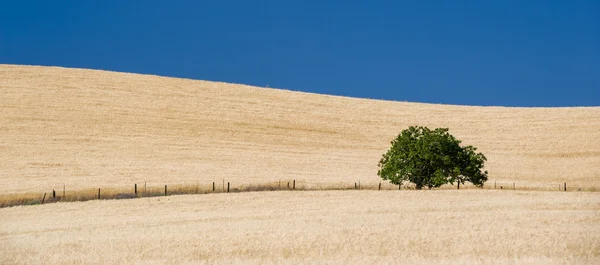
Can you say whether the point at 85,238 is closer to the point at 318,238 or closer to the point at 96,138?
the point at 318,238

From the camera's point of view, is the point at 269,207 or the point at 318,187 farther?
the point at 318,187

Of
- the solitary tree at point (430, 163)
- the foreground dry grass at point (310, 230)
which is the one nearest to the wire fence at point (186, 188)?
the solitary tree at point (430, 163)

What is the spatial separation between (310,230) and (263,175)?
22.3 metres

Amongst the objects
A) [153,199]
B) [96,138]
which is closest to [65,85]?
[96,138]

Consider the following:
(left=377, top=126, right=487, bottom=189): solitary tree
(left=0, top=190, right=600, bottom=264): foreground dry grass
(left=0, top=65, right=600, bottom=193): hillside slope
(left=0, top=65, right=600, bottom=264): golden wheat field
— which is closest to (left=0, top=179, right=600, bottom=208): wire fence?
(left=0, top=65, right=600, bottom=264): golden wheat field

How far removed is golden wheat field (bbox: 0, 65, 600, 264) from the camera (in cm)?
1778

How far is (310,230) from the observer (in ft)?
66.0

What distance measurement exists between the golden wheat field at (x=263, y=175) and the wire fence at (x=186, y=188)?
354 mm

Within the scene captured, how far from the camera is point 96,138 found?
172 ft

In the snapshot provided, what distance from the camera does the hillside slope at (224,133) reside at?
43625 millimetres

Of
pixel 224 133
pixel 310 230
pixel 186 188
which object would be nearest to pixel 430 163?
pixel 186 188

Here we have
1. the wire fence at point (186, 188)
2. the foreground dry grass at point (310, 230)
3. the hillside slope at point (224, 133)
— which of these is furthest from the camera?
the hillside slope at point (224, 133)

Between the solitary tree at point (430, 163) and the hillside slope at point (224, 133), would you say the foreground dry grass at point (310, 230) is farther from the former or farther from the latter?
the hillside slope at point (224, 133)

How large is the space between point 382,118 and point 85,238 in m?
48.0
